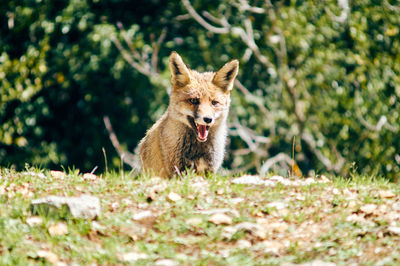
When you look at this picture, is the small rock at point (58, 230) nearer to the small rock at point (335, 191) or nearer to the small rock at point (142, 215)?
the small rock at point (142, 215)

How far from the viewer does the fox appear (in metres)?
6.27

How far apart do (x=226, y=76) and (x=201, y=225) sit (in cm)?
263

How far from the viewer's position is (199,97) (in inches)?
249

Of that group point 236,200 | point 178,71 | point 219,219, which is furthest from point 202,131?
point 219,219

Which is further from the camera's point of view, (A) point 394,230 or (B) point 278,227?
(B) point 278,227

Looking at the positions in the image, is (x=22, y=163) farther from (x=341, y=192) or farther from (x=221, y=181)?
(x=341, y=192)

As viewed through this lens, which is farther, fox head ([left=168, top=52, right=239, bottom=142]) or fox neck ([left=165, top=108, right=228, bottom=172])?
fox neck ([left=165, top=108, right=228, bottom=172])

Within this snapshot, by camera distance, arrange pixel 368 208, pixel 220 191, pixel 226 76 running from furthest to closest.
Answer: pixel 226 76 < pixel 220 191 < pixel 368 208

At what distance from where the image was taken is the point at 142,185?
5.08 m

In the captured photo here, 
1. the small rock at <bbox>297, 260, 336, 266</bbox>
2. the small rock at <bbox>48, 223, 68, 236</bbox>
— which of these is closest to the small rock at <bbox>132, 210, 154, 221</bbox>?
the small rock at <bbox>48, 223, 68, 236</bbox>

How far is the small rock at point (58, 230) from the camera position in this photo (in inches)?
Answer: 164

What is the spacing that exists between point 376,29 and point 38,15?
757 cm

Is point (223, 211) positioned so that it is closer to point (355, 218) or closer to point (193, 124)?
point (355, 218)

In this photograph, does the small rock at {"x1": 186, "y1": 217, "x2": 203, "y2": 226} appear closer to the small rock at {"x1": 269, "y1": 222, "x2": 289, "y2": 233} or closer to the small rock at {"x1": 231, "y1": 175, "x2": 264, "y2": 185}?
the small rock at {"x1": 269, "y1": 222, "x2": 289, "y2": 233}
